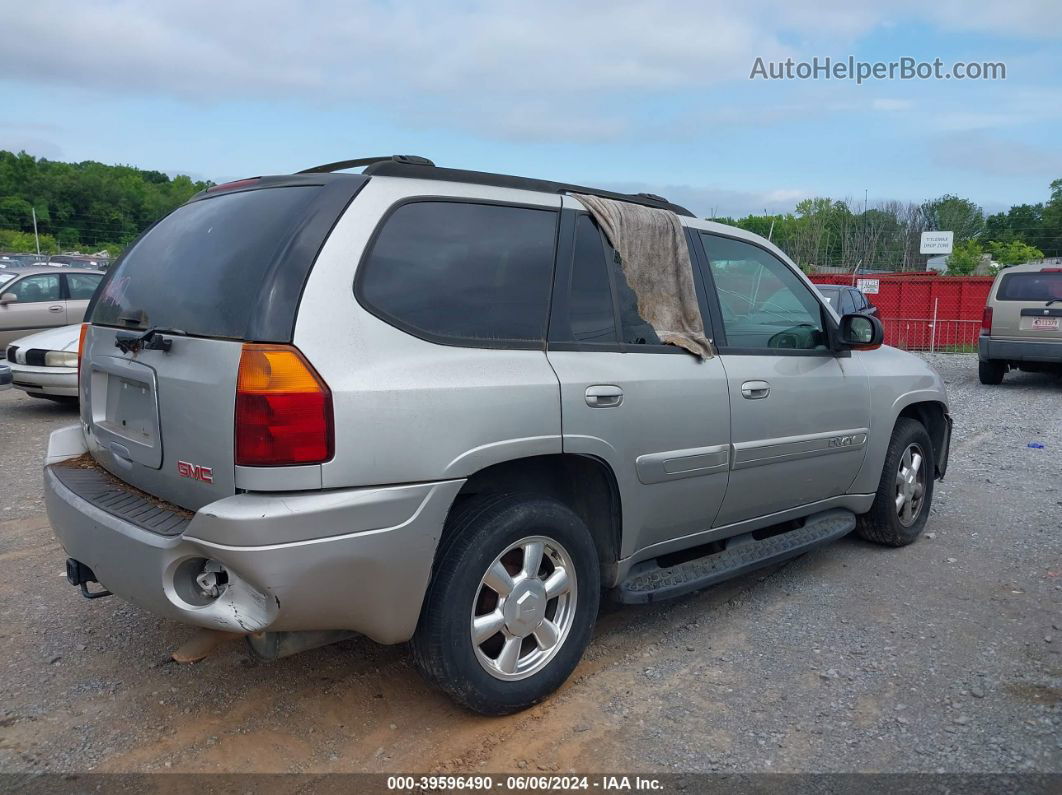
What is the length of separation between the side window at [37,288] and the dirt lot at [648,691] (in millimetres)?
8576

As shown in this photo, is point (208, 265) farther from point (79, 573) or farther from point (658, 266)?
point (658, 266)

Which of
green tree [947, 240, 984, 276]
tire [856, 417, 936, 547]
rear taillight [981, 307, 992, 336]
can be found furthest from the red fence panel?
green tree [947, 240, 984, 276]

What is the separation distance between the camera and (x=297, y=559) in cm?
250

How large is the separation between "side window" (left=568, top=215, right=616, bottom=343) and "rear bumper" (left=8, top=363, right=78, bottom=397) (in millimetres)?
7283

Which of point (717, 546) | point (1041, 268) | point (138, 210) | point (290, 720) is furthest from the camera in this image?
point (138, 210)

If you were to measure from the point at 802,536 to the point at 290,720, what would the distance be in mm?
2623

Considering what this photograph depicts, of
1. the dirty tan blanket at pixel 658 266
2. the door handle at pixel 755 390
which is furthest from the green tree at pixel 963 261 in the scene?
the dirty tan blanket at pixel 658 266

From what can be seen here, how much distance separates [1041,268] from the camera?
12.5m

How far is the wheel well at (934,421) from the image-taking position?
17.4 feet

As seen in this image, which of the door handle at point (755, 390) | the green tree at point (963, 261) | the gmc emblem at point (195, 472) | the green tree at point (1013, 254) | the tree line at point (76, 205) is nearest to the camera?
the gmc emblem at point (195, 472)

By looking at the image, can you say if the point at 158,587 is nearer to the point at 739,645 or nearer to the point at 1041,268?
the point at 739,645

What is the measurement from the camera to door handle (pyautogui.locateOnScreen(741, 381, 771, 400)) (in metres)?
3.88

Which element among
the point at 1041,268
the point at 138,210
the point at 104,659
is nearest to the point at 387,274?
the point at 104,659

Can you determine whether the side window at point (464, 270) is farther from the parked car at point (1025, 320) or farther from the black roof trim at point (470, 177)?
the parked car at point (1025, 320)
